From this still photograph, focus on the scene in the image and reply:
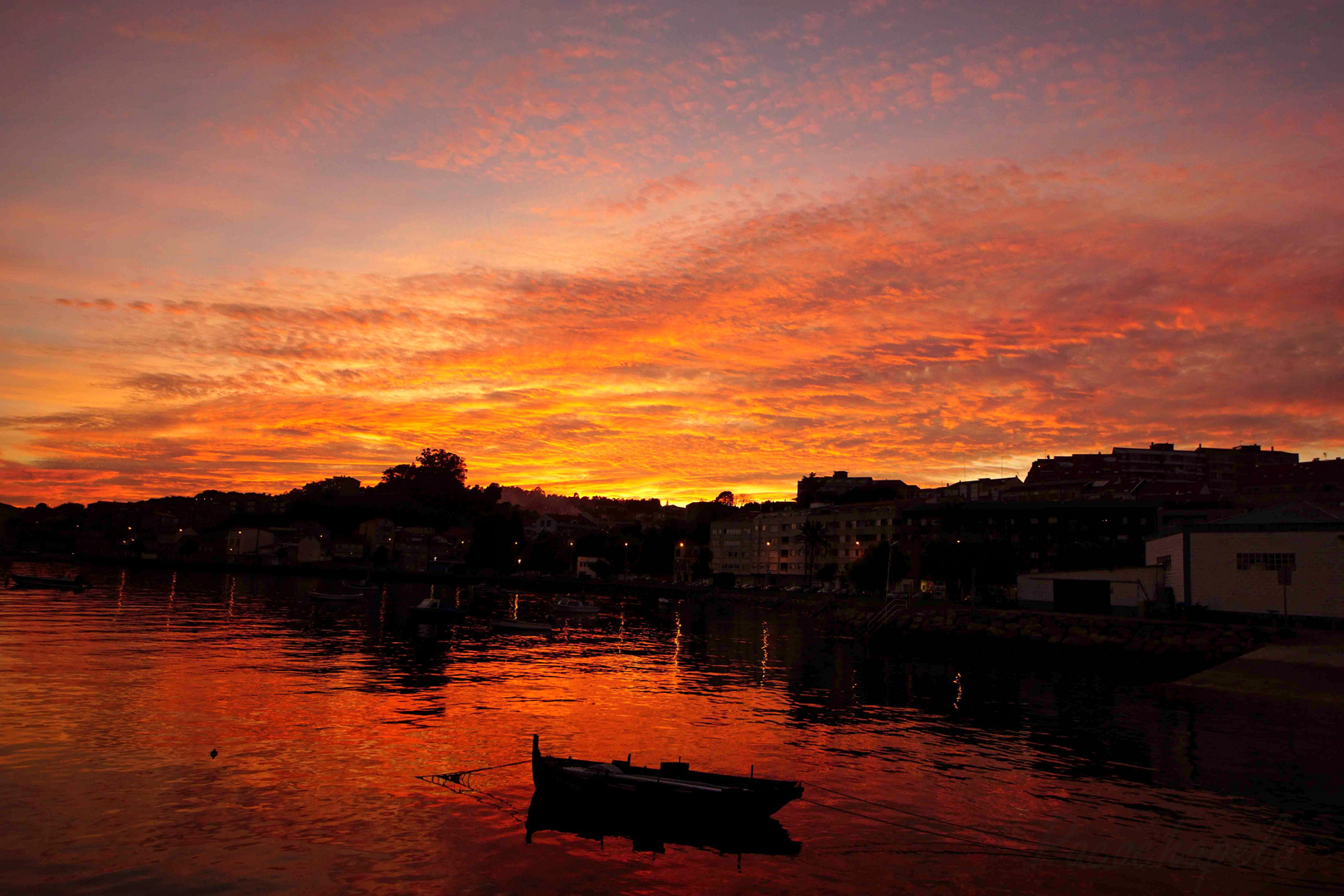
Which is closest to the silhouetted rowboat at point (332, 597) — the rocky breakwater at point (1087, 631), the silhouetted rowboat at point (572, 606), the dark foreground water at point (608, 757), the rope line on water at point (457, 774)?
the silhouetted rowboat at point (572, 606)

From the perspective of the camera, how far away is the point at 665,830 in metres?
24.2

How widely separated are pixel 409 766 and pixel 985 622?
77.2 meters

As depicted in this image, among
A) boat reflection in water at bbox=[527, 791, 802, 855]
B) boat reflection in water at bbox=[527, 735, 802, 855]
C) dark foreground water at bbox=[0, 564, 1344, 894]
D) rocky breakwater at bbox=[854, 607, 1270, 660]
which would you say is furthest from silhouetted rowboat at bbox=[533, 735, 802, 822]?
rocky breakwater at bbox=[854, 607, 1270, 660]

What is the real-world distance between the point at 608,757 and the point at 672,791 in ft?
31.7

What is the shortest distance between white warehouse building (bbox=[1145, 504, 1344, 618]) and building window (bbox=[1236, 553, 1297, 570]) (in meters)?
0.06

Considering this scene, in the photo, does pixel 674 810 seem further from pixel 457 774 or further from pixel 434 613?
pixel 434 613

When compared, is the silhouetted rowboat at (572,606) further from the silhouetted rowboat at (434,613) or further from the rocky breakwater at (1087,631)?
the rocky breakwater at (1087,631)

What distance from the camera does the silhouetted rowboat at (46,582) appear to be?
424 ft

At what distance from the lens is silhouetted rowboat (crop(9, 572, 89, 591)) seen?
129125 millimetres

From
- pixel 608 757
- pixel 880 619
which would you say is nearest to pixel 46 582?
pixel 880 619

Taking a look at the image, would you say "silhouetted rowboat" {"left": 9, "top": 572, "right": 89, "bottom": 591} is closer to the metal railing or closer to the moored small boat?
the moored small boat

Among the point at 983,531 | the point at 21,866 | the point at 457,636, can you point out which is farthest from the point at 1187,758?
the point at 983,531

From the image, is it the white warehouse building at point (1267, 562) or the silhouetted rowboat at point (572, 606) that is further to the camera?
the silhouetted rowboat at point (572, 606)

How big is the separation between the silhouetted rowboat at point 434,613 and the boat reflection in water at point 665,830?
281 feet
